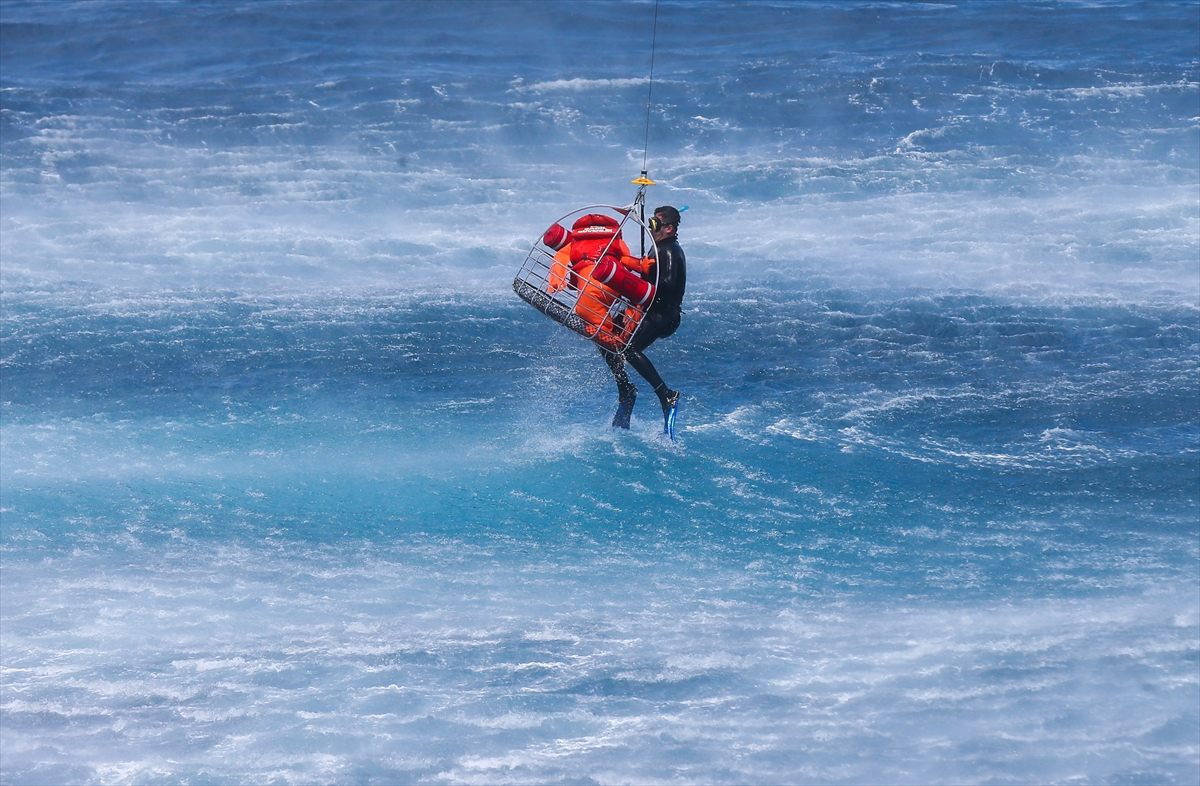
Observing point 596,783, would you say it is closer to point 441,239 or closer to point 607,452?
point 607,452

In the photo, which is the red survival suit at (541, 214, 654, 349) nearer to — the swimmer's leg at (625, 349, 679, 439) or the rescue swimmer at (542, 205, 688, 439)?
the rescue swimmer at (542, 205, 688, 439)

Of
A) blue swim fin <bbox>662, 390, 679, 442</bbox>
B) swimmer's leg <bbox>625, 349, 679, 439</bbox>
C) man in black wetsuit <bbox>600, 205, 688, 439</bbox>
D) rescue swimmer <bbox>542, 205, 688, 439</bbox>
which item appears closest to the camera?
rescue swimmer <bbox>542, 205, 688, 439</bbox>

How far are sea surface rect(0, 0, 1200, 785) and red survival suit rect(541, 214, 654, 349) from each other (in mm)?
1685

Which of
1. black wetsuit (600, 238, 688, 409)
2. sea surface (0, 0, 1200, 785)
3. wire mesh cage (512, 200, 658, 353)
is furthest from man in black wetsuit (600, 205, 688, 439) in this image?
sea surface (0, 0, 1200, 785)

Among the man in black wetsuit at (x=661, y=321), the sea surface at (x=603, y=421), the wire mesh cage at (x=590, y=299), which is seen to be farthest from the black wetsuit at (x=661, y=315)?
the sea surface at (x=603, y=421)

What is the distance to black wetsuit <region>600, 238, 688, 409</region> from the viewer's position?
1005 centimetres

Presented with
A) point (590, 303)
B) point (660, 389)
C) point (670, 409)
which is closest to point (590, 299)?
point (590, 303)

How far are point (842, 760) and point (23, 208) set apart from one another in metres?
13.3

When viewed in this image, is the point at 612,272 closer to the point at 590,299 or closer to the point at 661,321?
the point at 590,299

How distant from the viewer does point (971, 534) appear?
9.84 m

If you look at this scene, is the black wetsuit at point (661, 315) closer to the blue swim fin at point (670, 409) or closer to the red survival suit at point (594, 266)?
the blue swim fin at point (670, 409)

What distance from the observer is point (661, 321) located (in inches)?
412

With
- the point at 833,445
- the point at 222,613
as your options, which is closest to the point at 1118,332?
the point at 833,445

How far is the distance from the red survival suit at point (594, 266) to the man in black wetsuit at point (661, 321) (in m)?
0.20
